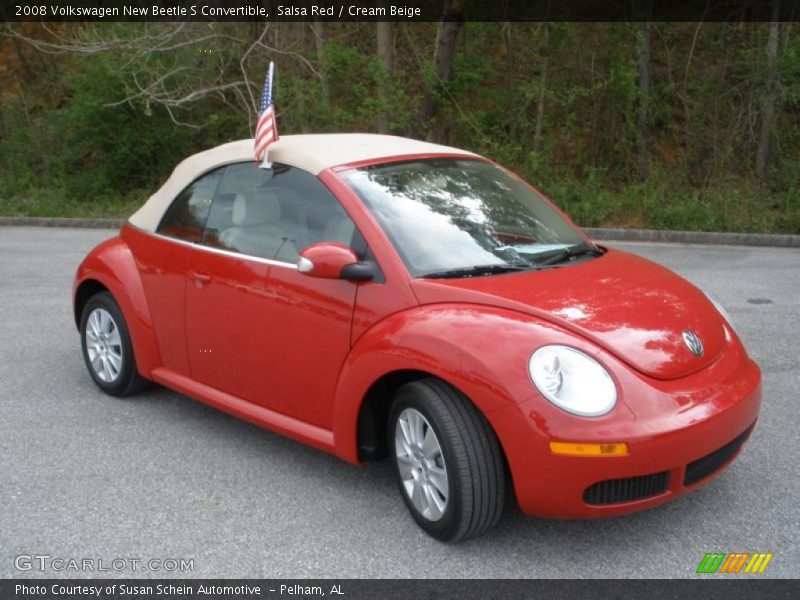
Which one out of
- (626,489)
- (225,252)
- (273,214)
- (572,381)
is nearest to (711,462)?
(626,489)

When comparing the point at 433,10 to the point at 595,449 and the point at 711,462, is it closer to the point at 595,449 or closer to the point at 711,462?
the point at 711,462

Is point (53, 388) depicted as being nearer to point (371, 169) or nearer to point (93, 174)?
point (371, 169)

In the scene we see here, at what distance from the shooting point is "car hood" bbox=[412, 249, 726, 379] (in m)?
3.32

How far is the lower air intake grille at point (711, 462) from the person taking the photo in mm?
3283

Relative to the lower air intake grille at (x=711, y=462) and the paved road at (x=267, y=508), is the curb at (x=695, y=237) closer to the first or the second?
the paved road at (x=267, y=508)

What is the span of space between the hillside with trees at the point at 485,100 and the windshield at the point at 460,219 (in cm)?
1012

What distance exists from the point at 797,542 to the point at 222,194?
3.19m

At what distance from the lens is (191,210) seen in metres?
4.84

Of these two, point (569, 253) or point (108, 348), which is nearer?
point (569, 253)

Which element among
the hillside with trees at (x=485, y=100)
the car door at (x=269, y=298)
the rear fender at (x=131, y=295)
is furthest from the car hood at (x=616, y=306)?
the hillside with trees at (x=485, y=100)

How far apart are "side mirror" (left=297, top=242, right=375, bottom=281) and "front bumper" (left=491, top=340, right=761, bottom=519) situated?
3.02 ft

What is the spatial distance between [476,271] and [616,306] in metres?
0.62

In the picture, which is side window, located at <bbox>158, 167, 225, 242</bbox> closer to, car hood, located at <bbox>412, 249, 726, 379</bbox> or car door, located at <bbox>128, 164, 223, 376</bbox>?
car door, located at <bbox>128, 164, 223, 376</bbox>

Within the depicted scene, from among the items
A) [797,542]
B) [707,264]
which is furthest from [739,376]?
[707,264]
